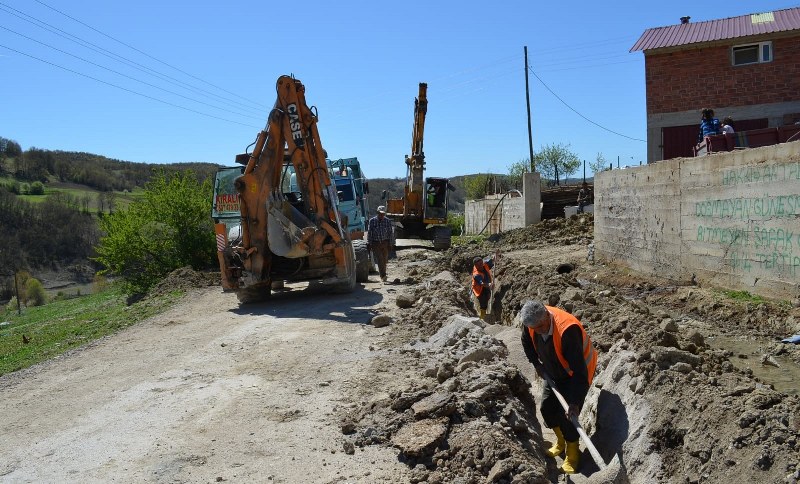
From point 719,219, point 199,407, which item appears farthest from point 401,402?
point 719,219

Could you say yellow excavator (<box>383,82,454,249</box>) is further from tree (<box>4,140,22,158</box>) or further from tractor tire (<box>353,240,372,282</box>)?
tree (<box>4,140,22,158</box>)

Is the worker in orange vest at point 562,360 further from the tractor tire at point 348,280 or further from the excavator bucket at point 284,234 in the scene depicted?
the tractor tire at point 348,280

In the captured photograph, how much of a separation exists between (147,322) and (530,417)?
300 inches

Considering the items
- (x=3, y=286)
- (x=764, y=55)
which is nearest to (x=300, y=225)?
(x=764, y=55)

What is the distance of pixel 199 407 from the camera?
6.84 m

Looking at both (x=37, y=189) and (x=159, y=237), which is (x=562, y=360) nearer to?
(x=159, y=237)

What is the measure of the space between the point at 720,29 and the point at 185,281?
18862 mm

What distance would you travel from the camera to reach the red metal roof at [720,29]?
76.9ft

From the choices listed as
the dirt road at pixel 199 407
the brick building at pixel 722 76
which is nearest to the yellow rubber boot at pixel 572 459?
the dirt road at pixel 199 407

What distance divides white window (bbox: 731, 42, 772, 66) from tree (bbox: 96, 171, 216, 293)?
56.1 feet

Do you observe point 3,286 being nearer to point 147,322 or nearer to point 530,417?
point 147,322

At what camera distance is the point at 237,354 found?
896 centimetres

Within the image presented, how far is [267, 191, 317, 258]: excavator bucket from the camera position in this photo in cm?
1227

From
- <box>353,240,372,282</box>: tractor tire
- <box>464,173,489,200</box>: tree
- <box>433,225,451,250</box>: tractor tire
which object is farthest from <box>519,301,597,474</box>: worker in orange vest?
<box>464,173,489,200</box>: tree
